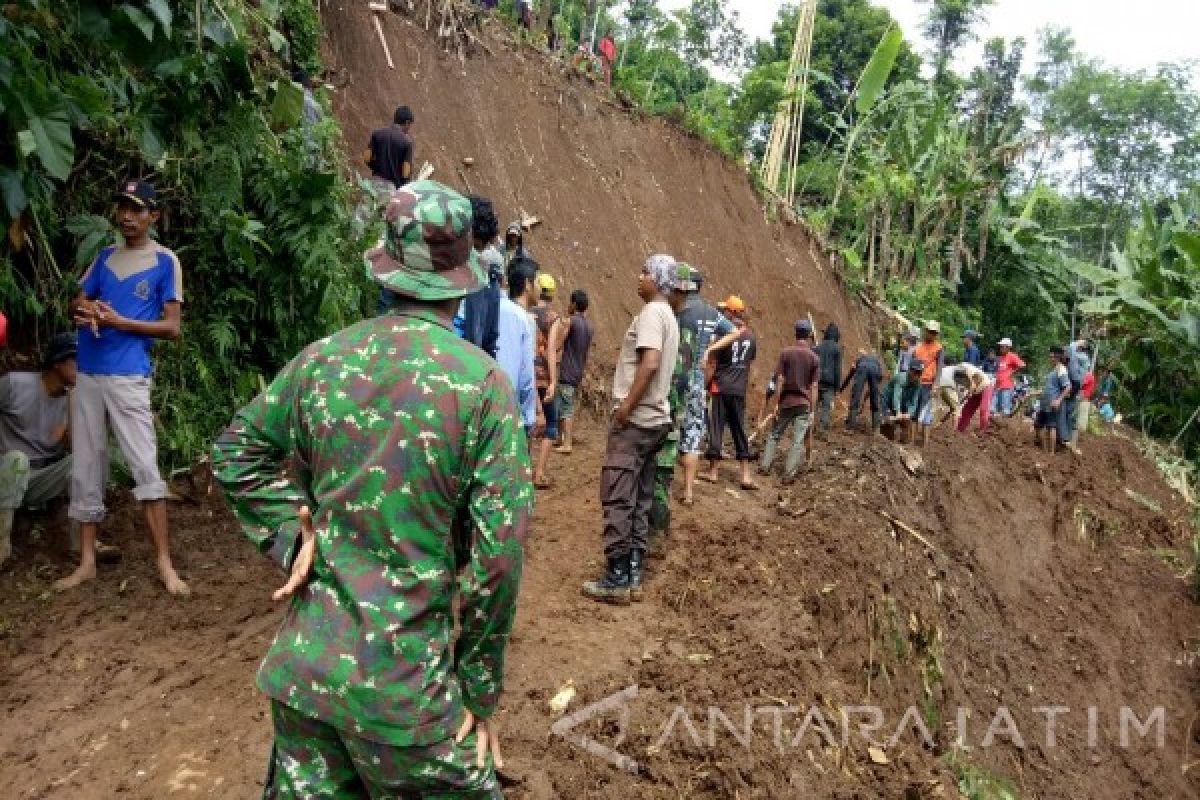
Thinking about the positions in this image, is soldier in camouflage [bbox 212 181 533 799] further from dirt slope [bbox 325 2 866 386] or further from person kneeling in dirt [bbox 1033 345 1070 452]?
person kneeling in dirt [bbox 1033 345 1070 452]

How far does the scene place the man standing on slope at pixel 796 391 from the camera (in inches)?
364

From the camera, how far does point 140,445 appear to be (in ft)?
14.3

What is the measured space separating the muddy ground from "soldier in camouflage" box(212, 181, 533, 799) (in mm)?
1594

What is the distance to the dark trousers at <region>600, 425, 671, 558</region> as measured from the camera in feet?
17.4

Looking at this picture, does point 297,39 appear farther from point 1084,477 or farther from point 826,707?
point 1084,477

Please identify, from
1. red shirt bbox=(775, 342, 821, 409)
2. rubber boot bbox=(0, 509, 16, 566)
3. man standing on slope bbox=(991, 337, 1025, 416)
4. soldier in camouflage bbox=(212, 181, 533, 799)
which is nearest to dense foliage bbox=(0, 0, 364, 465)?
rubber boot bbox=(0, 509, 16, 566)

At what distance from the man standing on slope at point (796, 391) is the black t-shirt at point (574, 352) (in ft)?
7.42

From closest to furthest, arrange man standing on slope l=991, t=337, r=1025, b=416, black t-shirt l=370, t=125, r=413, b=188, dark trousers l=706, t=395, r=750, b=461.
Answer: black t-shirt l=370, t=125, r=413, b=188 < dark trousers l=706, t=395, r=750, b=461 < man standing on slope l=991, t=337, r=1025, b=416

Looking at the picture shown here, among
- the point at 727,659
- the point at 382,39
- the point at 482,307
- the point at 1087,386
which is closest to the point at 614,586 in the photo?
the point at 727,659

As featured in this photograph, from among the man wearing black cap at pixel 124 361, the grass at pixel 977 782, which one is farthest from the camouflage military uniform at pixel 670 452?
the man wearing black cap at pixel 124 361

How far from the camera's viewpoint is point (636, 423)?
5293 millimetres

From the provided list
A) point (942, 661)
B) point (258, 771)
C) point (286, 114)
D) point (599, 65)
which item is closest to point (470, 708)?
point (258, 771)

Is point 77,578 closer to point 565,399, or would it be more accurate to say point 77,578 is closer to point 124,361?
point 124,361

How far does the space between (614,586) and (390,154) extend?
4.55 meters
